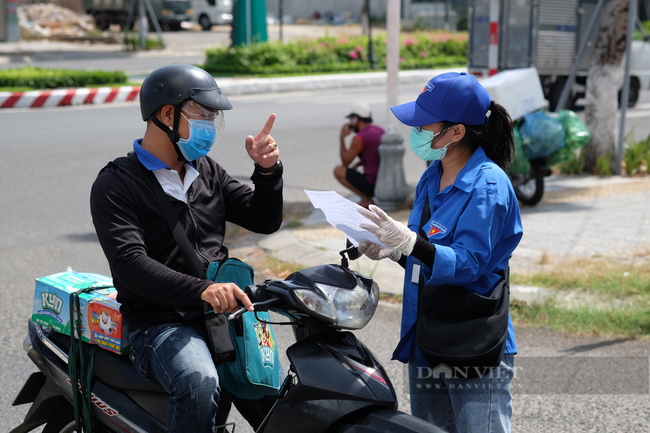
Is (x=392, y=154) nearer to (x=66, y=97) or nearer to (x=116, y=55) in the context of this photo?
(x=66, y=97)

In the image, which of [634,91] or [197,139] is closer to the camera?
[197,139]

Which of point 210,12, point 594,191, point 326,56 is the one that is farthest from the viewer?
point 210,12

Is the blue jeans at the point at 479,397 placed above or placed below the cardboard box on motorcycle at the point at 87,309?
below

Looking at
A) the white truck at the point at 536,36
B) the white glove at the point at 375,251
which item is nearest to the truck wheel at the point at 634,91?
the white truck at the point at 536,36

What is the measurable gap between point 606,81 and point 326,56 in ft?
51.9

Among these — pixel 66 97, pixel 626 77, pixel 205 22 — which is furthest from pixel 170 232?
pixel 205 22

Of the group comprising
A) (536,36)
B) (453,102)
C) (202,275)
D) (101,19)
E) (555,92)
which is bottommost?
(555,92)

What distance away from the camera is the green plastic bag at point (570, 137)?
25.7ft

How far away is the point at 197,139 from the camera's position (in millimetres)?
2596

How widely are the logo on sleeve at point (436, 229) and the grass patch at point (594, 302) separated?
2747 mm

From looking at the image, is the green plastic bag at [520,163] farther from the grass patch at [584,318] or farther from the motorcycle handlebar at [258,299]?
the motorcycle handlebar at [258,299]

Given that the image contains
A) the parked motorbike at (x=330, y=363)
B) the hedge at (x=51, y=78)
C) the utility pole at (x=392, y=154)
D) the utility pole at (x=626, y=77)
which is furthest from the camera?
the hedge at (x=51, y=78)

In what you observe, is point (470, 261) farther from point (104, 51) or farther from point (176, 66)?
point (104, 51)

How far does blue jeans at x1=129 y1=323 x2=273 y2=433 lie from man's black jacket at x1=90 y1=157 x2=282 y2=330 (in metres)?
0.07
